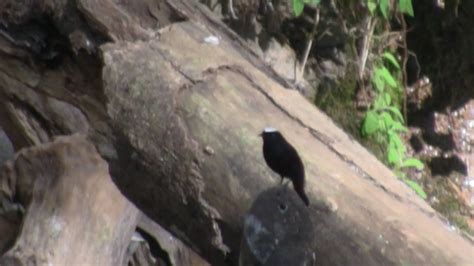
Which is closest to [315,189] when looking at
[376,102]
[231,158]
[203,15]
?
[231,158]

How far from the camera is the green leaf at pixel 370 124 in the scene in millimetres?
4195

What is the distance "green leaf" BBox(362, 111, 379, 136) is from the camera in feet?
13.8

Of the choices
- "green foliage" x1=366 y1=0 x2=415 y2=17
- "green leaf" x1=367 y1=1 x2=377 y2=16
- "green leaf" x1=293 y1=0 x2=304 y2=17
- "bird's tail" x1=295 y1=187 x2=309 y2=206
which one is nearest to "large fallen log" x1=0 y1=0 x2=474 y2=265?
"bird's tail" x1=295 y1=187 x2=309 y2=206

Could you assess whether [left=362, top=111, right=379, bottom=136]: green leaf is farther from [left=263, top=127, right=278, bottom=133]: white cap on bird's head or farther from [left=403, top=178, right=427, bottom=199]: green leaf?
[left=263, top=127, right=278, bottom=133]: white cap on bird's head

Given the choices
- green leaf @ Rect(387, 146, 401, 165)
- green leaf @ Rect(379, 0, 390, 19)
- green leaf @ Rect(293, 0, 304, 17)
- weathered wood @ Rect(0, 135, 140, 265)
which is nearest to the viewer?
weathered wood @ Rect(0, 135, 140, 265)

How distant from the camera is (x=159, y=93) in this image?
260 centimetres

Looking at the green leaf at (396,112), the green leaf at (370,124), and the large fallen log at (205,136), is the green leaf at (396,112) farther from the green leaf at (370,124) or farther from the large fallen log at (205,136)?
→ the large fallen log at (205,136)

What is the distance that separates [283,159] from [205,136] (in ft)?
0.80

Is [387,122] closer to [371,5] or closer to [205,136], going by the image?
[371,5]

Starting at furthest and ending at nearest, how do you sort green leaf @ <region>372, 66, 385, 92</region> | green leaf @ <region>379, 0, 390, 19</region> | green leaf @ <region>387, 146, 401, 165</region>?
green leaf @ <region>372, 66, 385, 92</region> → green leaf @ <region>387, 146, 401, 165</region> → green leaf @ <region>379, 0, 390, 19</region>

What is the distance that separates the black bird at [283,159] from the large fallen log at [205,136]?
0.05m

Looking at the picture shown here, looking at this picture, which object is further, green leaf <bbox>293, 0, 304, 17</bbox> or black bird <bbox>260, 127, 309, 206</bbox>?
green leaf <bbox>293, 0, 304, 17</bbox>

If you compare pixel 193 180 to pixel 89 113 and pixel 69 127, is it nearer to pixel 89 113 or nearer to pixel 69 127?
pixel 89 113

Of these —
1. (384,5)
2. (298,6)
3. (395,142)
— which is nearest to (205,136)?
(298,6)
